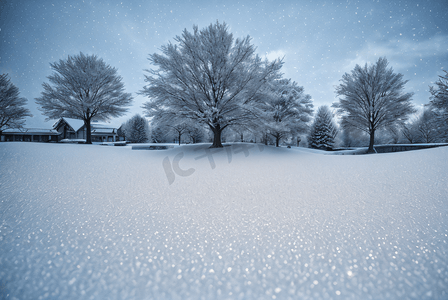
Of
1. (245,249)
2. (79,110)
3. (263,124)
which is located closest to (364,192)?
(245,249)

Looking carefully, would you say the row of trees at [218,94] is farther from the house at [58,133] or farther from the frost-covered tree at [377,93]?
the house at [58,133]

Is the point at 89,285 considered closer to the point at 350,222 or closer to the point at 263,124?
the point at 350,222

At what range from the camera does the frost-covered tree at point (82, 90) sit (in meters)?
10.6

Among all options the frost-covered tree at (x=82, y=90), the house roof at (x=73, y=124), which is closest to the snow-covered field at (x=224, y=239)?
the frost-covered tree at (x=82, y=90)

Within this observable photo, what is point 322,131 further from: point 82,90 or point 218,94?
point 82,90

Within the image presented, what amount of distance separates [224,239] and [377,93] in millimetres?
15976

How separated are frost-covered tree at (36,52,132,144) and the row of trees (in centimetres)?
5

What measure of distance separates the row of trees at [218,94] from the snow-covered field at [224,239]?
4.32 m

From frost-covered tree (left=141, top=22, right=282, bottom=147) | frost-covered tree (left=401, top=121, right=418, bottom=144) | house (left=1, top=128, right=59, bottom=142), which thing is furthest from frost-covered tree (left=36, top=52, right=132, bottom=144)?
frost-covered tree (left=401, top=121, right=418, bottom=144)

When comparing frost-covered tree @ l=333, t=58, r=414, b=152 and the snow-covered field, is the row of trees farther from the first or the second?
the snow-covered field

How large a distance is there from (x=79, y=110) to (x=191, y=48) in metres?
10.3

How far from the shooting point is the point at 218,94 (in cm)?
748

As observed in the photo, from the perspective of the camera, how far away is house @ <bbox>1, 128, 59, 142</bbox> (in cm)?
1971

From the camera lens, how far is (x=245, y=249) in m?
1.48
